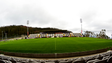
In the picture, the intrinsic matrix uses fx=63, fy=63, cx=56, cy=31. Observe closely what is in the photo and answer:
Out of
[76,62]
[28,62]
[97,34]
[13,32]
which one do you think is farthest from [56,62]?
[13,32]

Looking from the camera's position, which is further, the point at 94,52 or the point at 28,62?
the point at 94,52

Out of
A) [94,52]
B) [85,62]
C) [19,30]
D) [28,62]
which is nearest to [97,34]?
[94,52]

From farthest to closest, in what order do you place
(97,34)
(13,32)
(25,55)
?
(13,32) → (97,34) → (25,55)

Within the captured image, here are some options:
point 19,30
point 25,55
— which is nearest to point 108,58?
point 25,55

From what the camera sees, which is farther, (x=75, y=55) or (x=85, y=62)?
(x=75, y=55)

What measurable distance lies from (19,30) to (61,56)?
82.4 m

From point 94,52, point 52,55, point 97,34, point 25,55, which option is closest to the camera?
point 52,55

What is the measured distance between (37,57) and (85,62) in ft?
15.6

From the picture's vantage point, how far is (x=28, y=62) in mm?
5523

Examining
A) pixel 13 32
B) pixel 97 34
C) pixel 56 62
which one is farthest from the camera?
pixel 13 32

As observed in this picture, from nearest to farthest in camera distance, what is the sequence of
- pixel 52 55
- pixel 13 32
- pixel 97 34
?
pixel 52 55 → pixel 97 34 → pixel 13 32

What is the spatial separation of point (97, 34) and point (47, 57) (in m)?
45.7

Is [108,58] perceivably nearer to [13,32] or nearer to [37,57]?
[37,57]

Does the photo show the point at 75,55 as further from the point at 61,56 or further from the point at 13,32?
the point at 13,32
